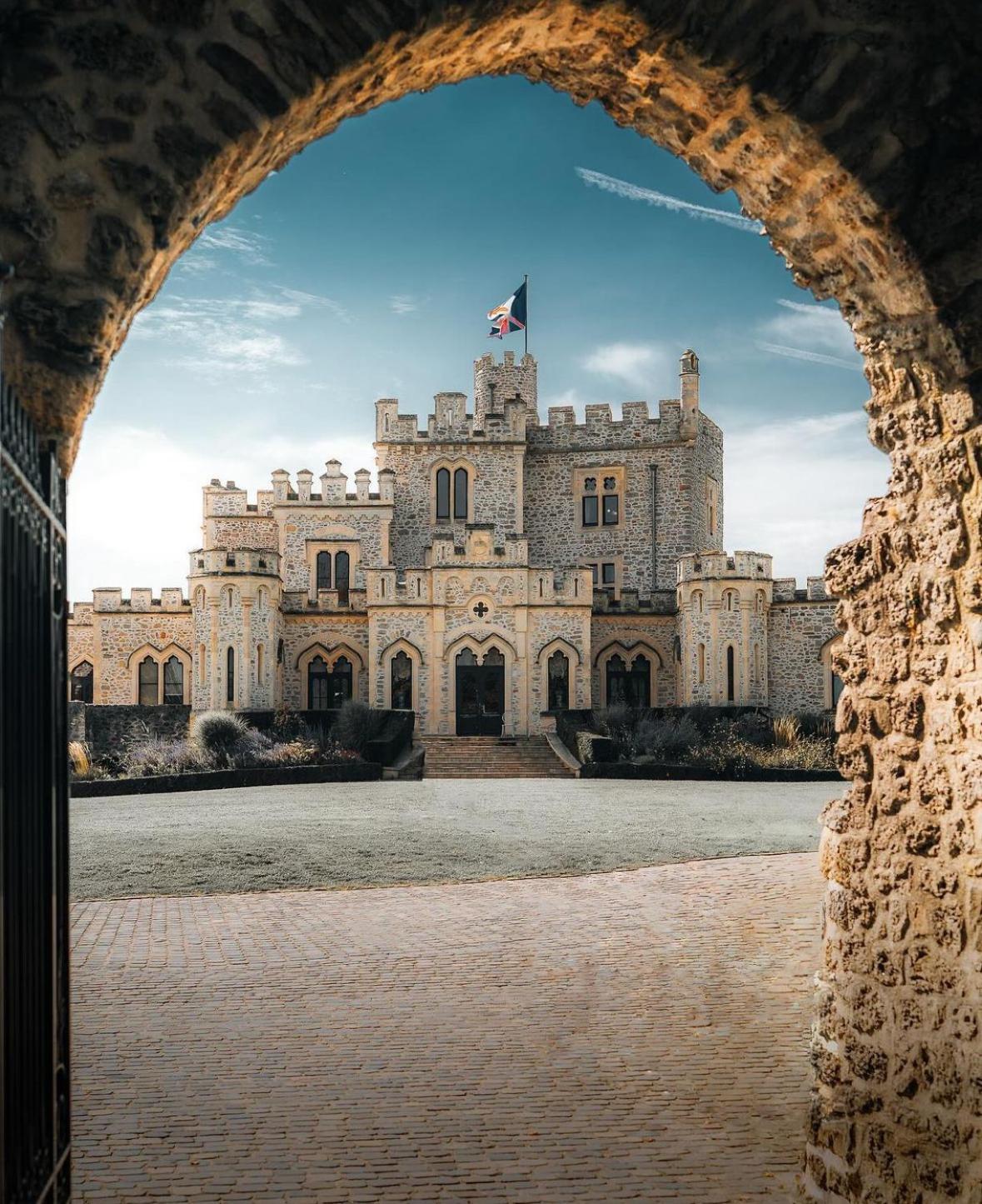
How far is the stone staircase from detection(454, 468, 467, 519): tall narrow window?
12.1 metres

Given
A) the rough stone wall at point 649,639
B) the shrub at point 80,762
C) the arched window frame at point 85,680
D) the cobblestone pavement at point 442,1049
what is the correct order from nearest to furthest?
the cobblestone pavement at point 442,1049 → the shrub at point 80,762 → the rough stone wall at point 649,639 → the arched window frame at point 85,680

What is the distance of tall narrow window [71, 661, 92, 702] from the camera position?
38.9 metres

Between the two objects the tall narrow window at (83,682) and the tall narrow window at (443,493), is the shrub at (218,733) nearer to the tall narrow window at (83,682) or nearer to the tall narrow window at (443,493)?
the tall narrow window at (83,682)

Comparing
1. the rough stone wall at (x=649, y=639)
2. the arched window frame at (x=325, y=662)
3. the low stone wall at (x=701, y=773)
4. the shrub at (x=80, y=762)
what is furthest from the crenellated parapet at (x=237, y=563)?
the low stone wall at (x=701, y=773)

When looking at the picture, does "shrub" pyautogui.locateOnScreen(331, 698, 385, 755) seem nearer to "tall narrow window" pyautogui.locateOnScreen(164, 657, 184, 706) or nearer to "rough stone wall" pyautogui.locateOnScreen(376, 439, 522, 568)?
"tall narrow window" pyautogui.locateOnScreen(164, 657, 184, 706)

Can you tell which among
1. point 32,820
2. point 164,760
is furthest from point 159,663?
point 32,820

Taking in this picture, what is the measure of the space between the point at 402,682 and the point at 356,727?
15.6 feet

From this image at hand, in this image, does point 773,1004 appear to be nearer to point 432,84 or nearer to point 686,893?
point 686,893

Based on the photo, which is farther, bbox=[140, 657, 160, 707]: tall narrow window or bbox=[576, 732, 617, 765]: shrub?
bbox=[140, 657, 160, 707]: tall narrow window

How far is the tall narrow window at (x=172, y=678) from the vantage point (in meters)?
38.3

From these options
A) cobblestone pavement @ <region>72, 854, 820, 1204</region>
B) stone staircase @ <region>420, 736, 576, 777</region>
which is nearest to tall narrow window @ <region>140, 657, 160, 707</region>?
stone staircase @ <region>420, 736, 576, 777</region>

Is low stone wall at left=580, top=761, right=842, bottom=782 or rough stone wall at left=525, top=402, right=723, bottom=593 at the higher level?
rough stone wall at left=525, top=402, right=723, bottom=593

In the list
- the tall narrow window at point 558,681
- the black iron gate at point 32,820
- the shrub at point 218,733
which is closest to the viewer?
the black iron gate at point 32,820

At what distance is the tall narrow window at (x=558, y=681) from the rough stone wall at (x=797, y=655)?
6327 millimetres
